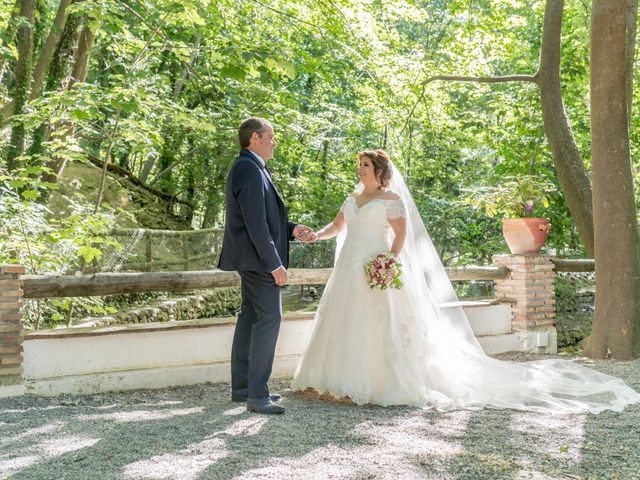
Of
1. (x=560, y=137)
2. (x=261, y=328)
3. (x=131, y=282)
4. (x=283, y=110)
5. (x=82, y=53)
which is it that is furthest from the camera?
(x=283, y=110)

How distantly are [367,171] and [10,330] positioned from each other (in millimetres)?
2861

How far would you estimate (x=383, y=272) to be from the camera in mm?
4926

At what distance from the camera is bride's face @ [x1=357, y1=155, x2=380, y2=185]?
17.1 feet

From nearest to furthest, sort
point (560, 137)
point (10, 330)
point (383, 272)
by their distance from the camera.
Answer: point (10, 330) → point (383, 272) → point (560, 137)

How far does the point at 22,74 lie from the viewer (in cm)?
940

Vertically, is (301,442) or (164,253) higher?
(164,253)

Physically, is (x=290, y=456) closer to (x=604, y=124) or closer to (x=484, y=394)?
(x=484, y=394)

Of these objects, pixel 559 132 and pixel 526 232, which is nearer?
pixel 526 232

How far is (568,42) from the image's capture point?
1163cm

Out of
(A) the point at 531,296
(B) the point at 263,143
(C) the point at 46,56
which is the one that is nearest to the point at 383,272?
(B) the point at 263,143

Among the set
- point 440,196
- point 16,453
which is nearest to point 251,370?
point 16,453

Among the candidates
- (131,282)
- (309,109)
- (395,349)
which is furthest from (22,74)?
(309,109)

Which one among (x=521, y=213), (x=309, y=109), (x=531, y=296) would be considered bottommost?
(x=531, y=296)

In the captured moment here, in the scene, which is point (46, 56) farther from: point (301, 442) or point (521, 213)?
point (301, 442)
